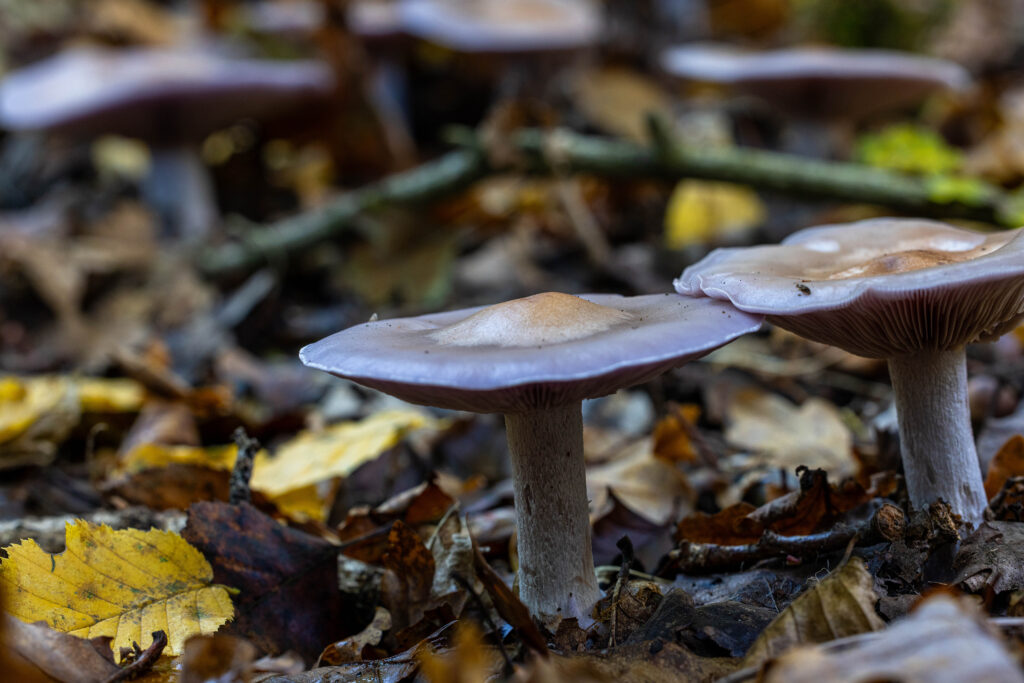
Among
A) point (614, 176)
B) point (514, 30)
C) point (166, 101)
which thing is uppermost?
point (514, 30)

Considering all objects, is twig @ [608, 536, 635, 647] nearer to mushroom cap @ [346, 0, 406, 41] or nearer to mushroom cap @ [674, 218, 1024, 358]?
mushroom cap @ [674, 218, 1024, 358]

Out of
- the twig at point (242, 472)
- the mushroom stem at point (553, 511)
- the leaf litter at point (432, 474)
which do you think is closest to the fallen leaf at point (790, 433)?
the leaf litter at point (432, 474)

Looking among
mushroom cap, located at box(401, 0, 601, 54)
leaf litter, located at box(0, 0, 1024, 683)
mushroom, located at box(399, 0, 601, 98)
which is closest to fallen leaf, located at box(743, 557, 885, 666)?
leaf litter, located at box(0, 0, 1024, 683)

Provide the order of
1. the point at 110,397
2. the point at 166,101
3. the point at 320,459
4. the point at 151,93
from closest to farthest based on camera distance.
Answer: the point at 320,459, the point at 110,397, the point at 151,93, the point at 166,101

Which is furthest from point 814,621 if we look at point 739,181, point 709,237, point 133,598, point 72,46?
point 72,46

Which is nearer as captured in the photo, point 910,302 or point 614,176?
point 910,302

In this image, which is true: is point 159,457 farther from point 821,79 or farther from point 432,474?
point 821,79

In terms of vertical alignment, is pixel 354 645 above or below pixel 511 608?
below

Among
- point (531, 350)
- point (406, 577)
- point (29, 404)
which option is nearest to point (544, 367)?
point (531, 350)
